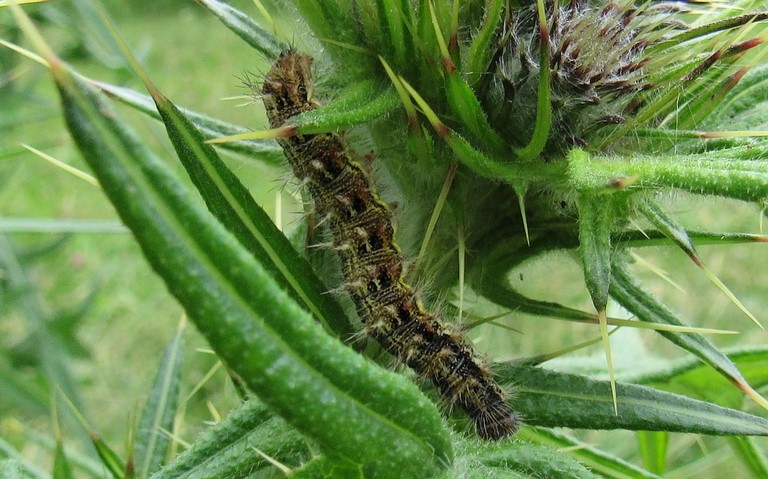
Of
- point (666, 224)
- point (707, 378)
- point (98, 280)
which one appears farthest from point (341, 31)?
point (98, 280)

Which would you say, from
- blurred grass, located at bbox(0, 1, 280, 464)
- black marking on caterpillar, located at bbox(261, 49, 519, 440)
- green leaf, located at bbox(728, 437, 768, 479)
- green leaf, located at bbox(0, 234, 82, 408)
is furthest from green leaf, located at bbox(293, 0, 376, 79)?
green leaf, located at bbox(0, 234, 82, 408)

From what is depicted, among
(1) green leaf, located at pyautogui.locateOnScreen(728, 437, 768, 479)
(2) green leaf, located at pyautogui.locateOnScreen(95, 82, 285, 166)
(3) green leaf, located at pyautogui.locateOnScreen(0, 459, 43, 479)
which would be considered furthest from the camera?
(1) green leaf, located at pyautogui.locateOnScreen(728, 437, 768, 479)

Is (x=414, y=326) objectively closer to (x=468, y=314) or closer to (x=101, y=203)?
(x=468, y=314)

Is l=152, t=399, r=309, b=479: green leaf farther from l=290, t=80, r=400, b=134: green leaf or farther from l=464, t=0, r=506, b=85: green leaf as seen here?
l=464, t=0, r=506, b=85: green leaf

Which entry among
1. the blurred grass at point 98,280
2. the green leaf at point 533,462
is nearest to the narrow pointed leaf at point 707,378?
the green leaf at point 533,462

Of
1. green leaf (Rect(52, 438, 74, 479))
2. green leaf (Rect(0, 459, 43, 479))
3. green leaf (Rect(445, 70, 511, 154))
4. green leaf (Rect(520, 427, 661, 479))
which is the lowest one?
green leaf (Rect(520, 427, 661, 479))

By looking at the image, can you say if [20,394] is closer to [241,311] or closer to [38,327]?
[38,327]

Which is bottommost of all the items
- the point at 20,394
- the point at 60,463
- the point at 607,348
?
the point at 20,394
